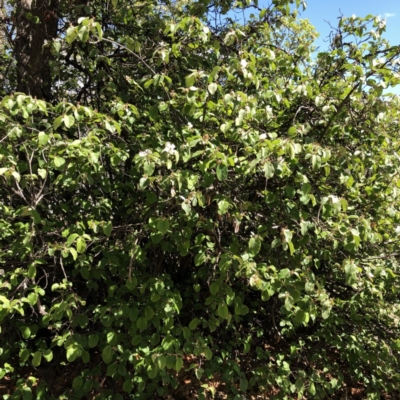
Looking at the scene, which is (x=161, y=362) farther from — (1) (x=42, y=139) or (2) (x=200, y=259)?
(1) (x=42, y=139)

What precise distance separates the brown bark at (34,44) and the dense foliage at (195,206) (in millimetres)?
17

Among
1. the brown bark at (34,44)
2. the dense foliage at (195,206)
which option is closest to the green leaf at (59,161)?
the dense foliage at (195,206)

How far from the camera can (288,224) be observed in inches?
95.1

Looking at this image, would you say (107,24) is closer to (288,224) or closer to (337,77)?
(337,77)

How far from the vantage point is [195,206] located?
2492 millimetres

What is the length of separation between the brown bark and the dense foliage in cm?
2

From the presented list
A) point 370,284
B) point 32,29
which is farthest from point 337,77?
point 32,29

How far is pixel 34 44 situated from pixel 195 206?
2306 millimetres

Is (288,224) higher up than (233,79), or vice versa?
(233,79)

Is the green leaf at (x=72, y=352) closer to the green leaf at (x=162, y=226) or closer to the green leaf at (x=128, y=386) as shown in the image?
the green leaf at (x=128, y=386)

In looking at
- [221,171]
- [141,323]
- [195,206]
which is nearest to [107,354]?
[141,323]

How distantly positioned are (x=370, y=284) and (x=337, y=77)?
4.73 feet

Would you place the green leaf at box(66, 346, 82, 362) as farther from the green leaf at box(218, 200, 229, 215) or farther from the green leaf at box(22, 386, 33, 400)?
the green leaf at box(218, 200, 229, 215)

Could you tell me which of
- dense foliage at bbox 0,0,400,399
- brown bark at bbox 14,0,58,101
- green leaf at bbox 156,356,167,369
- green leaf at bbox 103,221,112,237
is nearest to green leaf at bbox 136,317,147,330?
dense foliage at bbox 0,0,400,399
